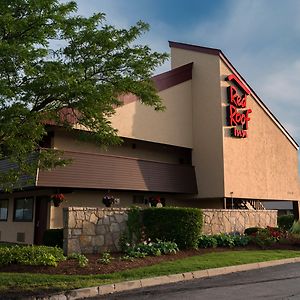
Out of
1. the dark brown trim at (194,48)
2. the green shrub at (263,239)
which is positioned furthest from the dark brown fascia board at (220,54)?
the green shrub at (263,239)

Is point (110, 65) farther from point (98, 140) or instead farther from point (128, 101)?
point (128, 101)

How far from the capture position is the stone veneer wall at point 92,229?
14.8m

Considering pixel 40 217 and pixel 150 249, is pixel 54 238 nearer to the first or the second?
pixel 40 217

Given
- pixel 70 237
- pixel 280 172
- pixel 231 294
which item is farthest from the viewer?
pixel 280 172

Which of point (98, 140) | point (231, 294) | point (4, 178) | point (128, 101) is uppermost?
point (128, 101)

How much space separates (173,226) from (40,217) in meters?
9.03

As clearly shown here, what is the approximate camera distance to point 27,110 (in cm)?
1080

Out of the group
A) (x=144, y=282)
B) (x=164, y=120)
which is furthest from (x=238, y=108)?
(x=144, y=282)

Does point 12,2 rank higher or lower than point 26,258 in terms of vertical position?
higher

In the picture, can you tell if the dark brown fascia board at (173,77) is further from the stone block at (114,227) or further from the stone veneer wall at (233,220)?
the stone block at (114,227)

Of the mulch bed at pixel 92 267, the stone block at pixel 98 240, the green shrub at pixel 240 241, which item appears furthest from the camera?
the green shrub at pixel 240 241

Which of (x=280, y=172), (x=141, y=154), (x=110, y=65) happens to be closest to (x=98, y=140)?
(x=110, y=65)

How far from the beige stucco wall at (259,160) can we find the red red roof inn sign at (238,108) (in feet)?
1.14

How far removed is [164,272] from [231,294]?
2.63 m
